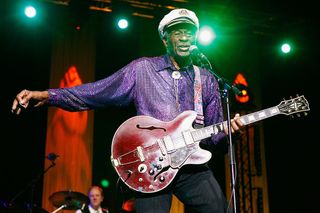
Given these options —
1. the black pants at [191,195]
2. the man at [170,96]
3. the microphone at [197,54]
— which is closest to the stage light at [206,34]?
the man at [170,96]

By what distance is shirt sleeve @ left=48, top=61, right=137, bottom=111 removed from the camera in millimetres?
3254

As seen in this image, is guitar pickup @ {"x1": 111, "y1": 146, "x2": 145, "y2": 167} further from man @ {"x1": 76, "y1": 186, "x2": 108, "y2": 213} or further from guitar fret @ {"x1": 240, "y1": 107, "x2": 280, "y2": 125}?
man @ {"x1": 76, "y1": 186, "x2": 108, "y2": 213}

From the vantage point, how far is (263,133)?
9.98m

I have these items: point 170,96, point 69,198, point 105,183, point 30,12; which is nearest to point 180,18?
point 170,96

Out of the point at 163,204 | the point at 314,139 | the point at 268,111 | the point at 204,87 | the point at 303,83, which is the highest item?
the point at 303,83

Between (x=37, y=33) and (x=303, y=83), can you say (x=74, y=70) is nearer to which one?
(x=37, y=33)

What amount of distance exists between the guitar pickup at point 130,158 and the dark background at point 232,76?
20.6 ft

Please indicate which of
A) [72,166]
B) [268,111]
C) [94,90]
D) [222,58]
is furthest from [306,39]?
[94,90]

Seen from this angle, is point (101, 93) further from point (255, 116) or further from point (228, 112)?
point (255, 116)

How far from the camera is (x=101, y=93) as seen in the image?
3316 mm

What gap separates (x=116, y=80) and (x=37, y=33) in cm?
669

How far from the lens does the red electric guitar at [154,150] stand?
302cm

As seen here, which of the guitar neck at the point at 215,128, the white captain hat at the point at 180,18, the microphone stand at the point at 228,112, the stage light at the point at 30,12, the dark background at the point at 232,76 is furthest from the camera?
the dark background at the point at 232,76

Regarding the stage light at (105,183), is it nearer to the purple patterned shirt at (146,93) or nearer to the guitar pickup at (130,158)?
the purple patterned shirt at (146,93)
